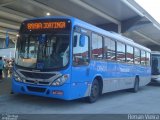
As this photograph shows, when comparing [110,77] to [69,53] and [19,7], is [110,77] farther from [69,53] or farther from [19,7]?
[19,7]

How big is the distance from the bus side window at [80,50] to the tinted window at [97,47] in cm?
60

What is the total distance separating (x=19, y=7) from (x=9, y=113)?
54.4 feet

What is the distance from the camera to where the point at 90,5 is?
25156 mm

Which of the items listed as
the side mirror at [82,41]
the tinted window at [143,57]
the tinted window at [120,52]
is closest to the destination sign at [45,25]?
the side mirror at [82,41]

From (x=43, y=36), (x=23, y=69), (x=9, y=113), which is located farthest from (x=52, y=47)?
(x=9, y=113)

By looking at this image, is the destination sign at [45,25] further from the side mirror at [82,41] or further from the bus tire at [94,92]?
the bus tire at [94,92]

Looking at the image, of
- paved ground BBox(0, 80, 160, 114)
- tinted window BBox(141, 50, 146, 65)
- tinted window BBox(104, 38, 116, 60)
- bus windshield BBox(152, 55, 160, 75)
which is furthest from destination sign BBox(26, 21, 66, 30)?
→ bus windshield BBox(152, 55, 160, 75)

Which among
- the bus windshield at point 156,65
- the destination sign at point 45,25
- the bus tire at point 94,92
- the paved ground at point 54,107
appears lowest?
the paved ground at point 54,107

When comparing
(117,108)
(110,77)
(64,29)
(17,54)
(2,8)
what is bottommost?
(117,108)

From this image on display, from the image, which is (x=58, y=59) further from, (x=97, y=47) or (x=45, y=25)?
(x=97, y=47)

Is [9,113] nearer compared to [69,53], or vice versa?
[9,113]

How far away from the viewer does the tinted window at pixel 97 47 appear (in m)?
12.5

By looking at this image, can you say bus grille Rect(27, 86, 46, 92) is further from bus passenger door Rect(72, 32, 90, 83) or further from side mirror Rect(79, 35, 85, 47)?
side mirror Rect(79, 35, 85, 47)

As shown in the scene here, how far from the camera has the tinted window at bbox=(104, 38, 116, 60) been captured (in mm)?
13736
